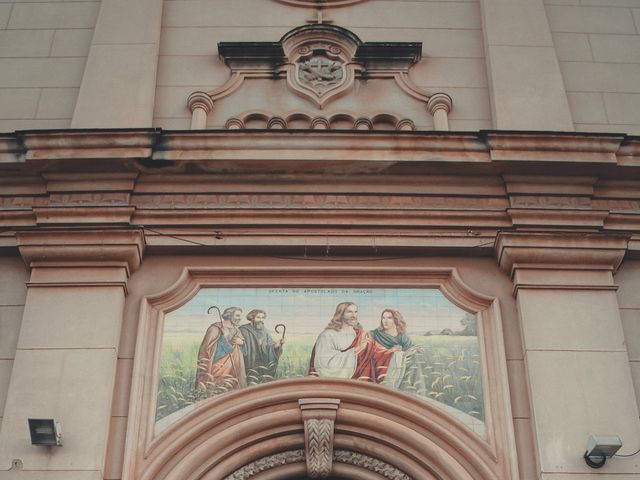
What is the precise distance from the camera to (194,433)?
9.18m

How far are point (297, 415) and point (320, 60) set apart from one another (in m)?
4.83

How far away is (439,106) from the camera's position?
38.8 ft

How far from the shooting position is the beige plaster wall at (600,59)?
1187 cm

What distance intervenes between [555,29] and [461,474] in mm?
6278

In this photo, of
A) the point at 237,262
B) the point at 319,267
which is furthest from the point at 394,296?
the point at 237,262

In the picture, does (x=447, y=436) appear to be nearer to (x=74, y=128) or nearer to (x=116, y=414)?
(x=116, y=414)

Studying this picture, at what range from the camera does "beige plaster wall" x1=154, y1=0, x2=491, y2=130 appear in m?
12.0

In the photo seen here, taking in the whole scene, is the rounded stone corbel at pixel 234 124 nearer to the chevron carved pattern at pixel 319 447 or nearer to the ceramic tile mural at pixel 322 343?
the ceramic tile mural at pixel 322 343

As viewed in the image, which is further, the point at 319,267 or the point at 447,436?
the point at 319,267

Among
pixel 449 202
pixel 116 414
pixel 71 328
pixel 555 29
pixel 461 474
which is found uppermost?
pixel 555 29

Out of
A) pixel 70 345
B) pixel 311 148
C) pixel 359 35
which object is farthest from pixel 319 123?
pixel 70 345

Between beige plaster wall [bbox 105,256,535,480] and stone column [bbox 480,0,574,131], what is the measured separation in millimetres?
1940

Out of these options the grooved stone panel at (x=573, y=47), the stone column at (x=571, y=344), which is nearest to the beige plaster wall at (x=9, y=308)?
the stone column at (x=571, y=344)

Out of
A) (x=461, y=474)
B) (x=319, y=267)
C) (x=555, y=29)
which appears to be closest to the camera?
(x=461, y=474)
